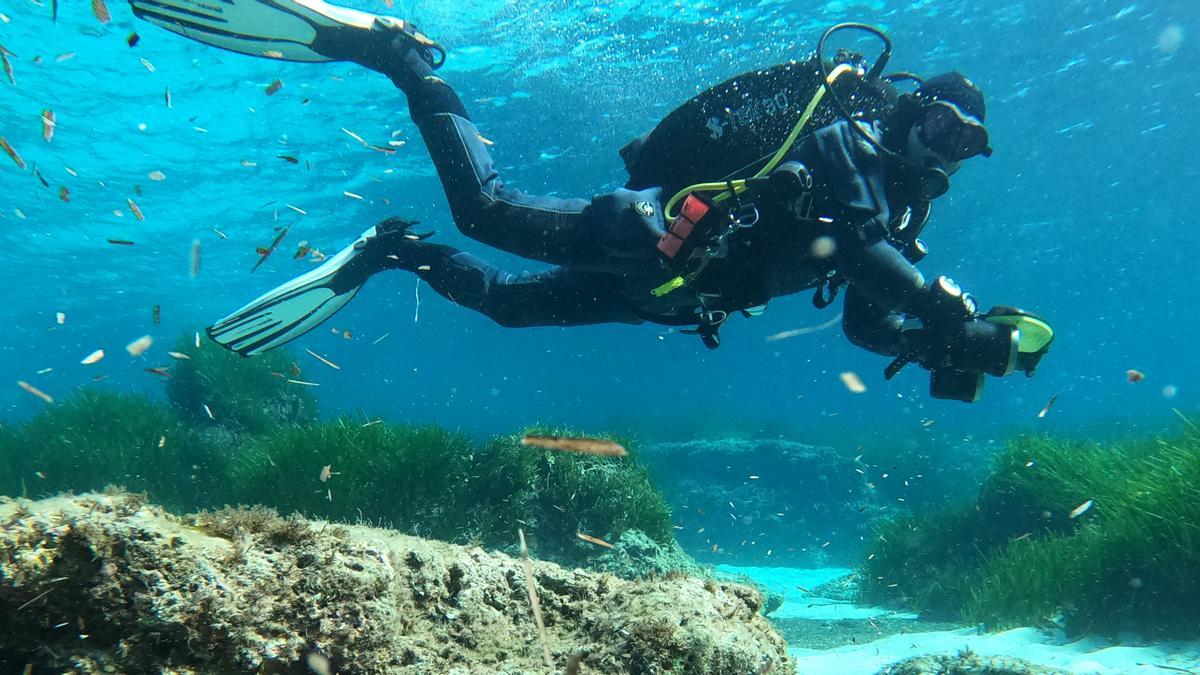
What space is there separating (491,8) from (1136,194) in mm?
35993

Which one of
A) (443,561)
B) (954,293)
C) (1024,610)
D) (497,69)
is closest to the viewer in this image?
(443,561)

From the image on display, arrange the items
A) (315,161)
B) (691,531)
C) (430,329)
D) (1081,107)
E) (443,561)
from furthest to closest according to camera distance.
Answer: (430,329) → (315,161) → (1081,107) → (691,531) → (443,561)

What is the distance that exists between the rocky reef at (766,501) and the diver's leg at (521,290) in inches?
396

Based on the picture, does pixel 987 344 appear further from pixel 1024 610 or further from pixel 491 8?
pixel 491 8

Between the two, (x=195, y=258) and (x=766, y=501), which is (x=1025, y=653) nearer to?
(x=195, y=258)

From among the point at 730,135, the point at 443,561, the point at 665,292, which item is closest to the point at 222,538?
the point at 443,561

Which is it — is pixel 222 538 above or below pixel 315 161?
below

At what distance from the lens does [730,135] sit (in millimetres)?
4055

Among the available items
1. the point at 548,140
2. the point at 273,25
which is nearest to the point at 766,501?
the point at 273,25

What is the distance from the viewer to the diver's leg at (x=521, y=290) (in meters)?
4.97

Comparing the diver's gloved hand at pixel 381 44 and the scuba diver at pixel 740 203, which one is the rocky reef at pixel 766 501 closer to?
the scuba diver at pixel 740 203

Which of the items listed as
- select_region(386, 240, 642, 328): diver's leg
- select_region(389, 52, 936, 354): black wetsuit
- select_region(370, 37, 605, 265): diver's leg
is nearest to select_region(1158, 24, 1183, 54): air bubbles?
select_region(389, 52, 936, 354): black wetsuit

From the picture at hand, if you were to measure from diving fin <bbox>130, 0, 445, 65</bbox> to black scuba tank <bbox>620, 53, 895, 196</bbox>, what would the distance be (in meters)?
2.52

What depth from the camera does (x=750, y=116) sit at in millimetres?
4016
